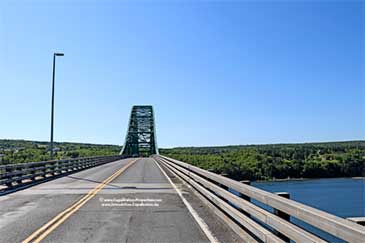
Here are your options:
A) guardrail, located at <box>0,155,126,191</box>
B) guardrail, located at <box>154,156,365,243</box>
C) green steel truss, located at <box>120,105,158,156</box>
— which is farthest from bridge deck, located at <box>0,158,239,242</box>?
green steel truss, located at <box>120,105,158,156</box>

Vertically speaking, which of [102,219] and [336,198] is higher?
[102,219]

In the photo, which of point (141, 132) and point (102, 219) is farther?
point (141, 132)

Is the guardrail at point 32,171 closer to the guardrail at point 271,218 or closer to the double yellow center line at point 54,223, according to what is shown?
the double yellow center line at point 54,223

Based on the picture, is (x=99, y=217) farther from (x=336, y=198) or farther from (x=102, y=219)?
(x=336, y=198)

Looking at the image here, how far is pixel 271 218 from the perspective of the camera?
21.9ft

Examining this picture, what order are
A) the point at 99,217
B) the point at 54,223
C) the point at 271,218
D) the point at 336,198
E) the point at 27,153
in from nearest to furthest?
the point at 271,218
the point at 54,223
the point at 99,217
the point at 336,198
the point at 27,153

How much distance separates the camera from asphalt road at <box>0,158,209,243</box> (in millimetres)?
8570

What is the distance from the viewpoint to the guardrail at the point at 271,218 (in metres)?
4.34

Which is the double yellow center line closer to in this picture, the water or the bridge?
the bridge

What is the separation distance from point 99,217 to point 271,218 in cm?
548

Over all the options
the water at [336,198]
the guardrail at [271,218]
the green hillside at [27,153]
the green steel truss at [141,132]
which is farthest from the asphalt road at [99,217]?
the green steel truss at [141,132]

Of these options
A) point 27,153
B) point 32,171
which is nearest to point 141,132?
point 27,153

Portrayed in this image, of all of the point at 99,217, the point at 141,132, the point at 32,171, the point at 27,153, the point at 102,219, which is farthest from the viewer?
the point at 141,132

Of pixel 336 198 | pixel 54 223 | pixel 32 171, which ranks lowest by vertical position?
pixel 336 198
